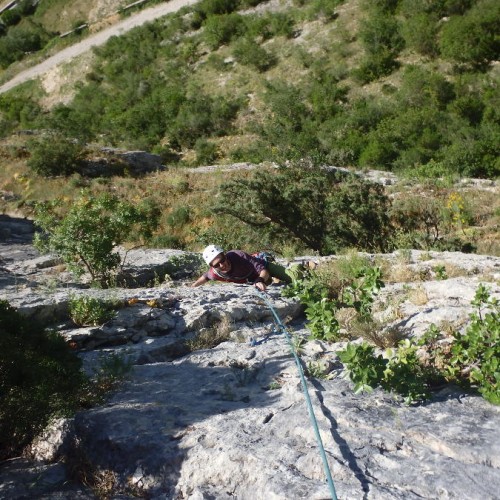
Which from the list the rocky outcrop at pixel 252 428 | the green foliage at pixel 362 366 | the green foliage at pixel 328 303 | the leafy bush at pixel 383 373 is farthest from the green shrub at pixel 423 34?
the green foliage at pixel 362 366

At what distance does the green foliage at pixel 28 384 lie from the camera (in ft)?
12.1

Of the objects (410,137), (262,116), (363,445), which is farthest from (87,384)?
(262,116)

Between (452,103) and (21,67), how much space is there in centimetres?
2921

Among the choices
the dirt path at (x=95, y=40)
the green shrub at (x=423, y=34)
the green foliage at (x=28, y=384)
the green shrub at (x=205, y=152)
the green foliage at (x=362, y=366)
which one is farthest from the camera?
the dirt path at (x=95, y=40)

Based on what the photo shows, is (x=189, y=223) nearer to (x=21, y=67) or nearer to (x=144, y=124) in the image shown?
(x=144, y=124)

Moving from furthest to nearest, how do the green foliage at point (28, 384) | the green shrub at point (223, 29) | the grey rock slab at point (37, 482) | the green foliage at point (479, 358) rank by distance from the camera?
1. the green shrub at point (223, 29)
2. the green foliage at point (28, 384)
3. the green foliage at point (479, 358)
4. the grey rock slab at point (37, 482)

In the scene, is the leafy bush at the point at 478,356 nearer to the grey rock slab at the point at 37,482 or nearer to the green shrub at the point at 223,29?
the grey rock slab at the point at 37,482

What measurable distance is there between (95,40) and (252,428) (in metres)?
35.9

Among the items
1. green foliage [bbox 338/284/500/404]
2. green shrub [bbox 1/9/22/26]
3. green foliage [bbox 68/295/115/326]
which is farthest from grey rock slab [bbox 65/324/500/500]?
green shrub [bbox 1/9/22/26]

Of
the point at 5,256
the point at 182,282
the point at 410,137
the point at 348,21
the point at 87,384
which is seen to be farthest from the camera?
the point at 348,21

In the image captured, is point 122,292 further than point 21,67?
No

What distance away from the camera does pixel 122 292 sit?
6.48m

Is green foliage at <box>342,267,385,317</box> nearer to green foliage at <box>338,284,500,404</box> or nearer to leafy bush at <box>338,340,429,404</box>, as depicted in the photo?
green foliage at <box>338,284,500,404</box>

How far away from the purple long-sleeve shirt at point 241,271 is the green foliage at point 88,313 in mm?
1750
